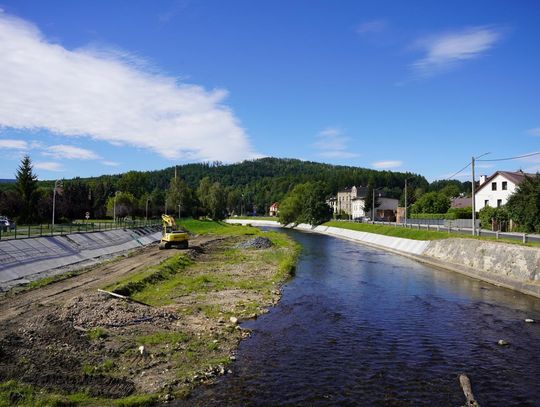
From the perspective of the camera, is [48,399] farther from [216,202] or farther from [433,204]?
[216,202]

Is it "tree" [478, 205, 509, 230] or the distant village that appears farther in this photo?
the distant village

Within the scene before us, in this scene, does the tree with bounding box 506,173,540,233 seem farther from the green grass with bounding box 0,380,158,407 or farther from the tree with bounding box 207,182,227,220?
the tree with bounding box 207,182,227,220

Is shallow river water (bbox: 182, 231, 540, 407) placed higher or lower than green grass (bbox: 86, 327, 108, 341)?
lower

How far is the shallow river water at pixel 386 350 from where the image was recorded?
15.3 metres

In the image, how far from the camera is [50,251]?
44.5m

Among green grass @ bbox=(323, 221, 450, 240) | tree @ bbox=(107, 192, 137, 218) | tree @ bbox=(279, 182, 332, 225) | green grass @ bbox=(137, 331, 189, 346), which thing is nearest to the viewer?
green grass @ bbox=(137, 331, 189, 346)

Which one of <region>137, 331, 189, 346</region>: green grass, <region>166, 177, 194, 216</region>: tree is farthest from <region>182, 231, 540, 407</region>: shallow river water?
<region>166, 177, 194, 216</region>: tree

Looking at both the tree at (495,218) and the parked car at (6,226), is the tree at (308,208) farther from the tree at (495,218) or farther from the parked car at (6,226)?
the parked car at (6,226)

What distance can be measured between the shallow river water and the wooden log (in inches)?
10.5

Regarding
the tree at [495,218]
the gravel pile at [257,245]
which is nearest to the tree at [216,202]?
the gravel pile at [257,245]

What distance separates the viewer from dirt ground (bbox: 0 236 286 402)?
15250mm

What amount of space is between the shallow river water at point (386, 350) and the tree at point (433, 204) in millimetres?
82853

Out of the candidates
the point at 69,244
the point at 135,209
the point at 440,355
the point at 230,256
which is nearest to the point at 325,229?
Answer: the point at 135,209

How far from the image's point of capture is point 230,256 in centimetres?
5947
